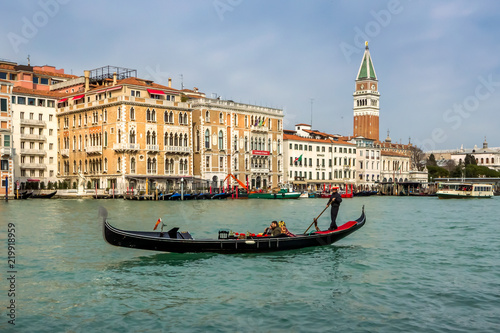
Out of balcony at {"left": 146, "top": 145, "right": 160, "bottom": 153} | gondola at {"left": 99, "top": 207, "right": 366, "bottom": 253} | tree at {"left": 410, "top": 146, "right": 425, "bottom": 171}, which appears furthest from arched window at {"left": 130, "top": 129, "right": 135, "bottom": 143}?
tree at {"left": 410, "top": 146, "right": 425, "bottom": 171}

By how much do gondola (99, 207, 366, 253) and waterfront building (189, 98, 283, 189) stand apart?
34633mm

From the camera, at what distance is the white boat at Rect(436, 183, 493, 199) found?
179 ft

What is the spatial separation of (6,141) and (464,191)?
134 ft

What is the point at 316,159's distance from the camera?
206 feet

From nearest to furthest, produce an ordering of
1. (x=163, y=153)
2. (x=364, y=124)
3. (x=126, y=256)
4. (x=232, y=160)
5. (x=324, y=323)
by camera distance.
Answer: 1. (x=324, y=323)
2. (x=126, y=256)
3. (x=163, y=153)
4. (x=232, y=160)
5. (x=364, y=124)

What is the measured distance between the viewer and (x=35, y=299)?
31.8ft

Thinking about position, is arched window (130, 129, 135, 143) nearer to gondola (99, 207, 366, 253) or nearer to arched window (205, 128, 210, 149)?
arched window (205, 128, 210, 149)

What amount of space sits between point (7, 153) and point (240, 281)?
3340cm

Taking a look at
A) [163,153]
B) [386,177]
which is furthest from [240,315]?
[386,177]

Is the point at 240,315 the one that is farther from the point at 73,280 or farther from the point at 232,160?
the point at 232,160

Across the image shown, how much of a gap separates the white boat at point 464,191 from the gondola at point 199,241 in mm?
43414

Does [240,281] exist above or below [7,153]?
below

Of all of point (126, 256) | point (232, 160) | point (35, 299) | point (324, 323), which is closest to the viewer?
point (324, 323)

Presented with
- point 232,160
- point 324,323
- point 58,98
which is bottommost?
point 324,323
